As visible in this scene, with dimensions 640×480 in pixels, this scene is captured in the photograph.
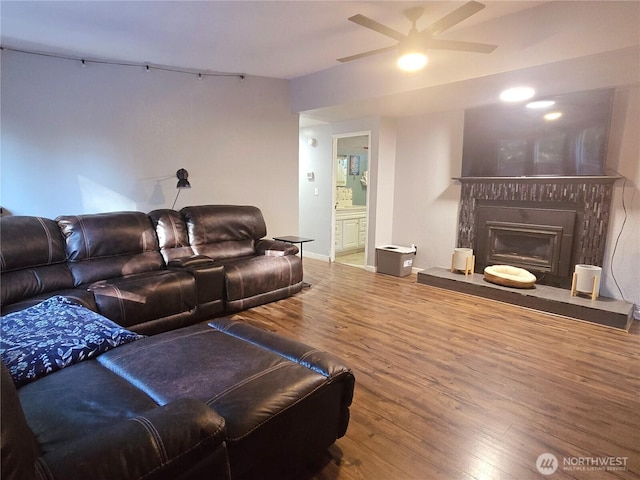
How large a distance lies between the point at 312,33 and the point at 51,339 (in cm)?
314

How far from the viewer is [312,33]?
3307 mm

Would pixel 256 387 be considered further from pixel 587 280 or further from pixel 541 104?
pixel 541 104

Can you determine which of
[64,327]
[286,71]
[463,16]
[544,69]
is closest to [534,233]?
[544,69]

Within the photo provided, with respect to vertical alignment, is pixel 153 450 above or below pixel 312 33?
below

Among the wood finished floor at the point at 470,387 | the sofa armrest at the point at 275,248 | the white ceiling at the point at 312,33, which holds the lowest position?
the wood finished floor at the point at 470,387

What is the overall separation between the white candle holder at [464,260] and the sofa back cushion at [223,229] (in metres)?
2.49

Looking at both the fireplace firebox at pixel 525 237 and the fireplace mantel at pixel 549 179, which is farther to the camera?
the fireplace firebox at pixel 525 237

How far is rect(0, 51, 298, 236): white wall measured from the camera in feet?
11.2

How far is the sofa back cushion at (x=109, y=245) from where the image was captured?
10.4ft

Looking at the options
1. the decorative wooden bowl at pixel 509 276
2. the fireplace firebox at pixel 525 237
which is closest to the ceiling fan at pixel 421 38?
the fireplace firebox at pixel 525 237

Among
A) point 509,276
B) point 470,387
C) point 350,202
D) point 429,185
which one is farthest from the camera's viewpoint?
point 350,202

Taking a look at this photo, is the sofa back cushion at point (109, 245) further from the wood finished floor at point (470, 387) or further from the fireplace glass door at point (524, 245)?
the fireplace glass door at point (524, 245)

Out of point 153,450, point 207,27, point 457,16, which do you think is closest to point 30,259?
point 207,27

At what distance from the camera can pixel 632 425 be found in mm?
1950
